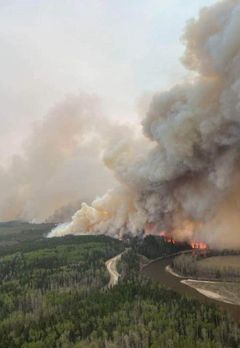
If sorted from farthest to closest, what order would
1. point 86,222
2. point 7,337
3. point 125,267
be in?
point 86,222
point 125,267
point 7,337

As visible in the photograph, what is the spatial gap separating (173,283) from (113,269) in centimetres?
1929

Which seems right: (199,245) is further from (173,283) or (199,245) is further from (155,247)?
(173,283)

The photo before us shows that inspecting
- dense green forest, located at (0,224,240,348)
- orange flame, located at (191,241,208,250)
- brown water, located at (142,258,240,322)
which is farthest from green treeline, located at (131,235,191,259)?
dense green forest, located at (0,224,240,348)

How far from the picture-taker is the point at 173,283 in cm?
11000

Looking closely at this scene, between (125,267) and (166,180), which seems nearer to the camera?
(125,267)

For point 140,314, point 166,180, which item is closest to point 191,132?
point 166,180

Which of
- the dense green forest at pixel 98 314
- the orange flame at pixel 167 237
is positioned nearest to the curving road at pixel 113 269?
the dense green forest at pixel 98 314

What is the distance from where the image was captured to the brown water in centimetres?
8806

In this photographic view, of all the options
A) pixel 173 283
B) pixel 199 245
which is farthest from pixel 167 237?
pixel 173 283

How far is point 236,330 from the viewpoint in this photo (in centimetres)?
7069

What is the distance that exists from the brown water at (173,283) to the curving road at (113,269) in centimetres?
801

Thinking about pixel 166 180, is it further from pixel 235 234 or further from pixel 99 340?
pixel 99 340

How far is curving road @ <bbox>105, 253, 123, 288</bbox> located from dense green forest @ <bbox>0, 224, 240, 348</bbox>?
1816 mm

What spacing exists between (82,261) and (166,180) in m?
37.8
